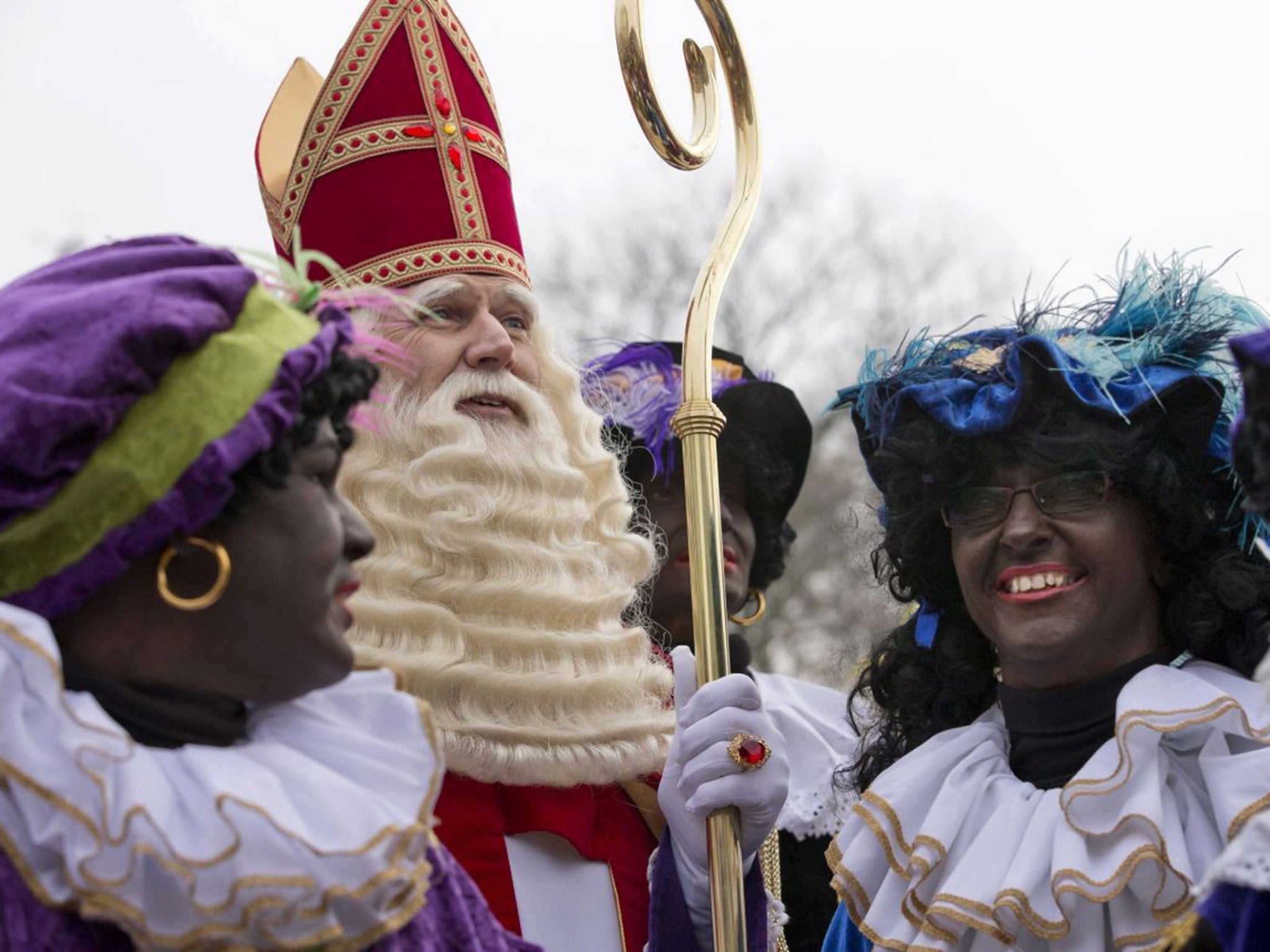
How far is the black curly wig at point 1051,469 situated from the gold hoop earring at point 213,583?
1834 mm

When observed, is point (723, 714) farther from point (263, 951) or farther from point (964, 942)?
point (263, 951)

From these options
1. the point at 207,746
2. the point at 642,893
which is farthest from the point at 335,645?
the point at 642,893

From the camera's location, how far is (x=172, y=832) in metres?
2.08

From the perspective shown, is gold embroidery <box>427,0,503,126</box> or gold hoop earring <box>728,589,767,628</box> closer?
gold embroidery <box>427,0,503,126</box>

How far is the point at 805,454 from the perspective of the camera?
17.4 feet

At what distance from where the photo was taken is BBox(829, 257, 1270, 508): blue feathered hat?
11.7 feet

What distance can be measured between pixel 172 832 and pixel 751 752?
1.48 metres

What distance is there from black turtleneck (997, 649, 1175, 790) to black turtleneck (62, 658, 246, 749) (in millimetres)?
1807

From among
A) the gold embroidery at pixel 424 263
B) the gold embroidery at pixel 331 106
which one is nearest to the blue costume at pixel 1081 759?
the gold embroidery at pixel 424 263

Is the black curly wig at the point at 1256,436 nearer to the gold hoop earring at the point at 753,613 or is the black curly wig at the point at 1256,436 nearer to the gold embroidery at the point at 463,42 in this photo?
the gold embroidery at the point at 463,42

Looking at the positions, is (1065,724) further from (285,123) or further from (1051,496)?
(285,123)

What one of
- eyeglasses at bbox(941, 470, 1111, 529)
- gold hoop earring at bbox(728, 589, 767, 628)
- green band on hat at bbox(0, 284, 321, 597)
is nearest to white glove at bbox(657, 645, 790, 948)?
eyeglasses at bbox(941, 470, 1111, 529)

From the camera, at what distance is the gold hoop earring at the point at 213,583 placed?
2.26 meters

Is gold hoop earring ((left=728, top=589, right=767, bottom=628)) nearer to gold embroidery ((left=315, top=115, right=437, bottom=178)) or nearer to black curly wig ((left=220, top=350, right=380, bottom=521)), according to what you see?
gold embroidery ((left=315, top=115, right=437, bottom=178))
